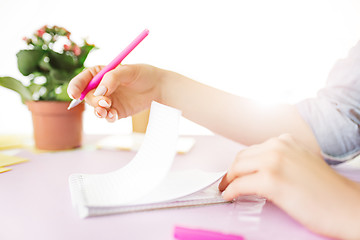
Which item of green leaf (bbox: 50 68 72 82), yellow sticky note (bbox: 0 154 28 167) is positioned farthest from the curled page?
green leaf (bbox: 50 68 72 82)

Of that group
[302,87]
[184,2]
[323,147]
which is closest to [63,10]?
[184,2]

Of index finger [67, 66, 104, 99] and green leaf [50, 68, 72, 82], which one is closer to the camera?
index finger [67, 66, 104, 99]

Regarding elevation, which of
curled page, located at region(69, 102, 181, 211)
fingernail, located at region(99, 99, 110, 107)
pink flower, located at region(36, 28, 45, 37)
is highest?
pink flower, located at region(36, 28, 45, 37)

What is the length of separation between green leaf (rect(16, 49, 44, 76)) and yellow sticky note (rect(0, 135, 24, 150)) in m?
0.20

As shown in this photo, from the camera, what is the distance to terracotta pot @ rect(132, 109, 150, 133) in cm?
117

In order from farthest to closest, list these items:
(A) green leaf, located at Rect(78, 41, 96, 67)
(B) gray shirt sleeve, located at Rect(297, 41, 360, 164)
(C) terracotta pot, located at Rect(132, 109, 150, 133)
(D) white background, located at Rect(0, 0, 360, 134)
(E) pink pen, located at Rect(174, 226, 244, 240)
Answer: (D) white background, located at Rect(0, 0, 360, 134), (C) terracotta pot, located at Rect(132, 109, 150, 133), (A) green leaf, located at Rect(78, 41, 96, 67), (B) gray shirt sleeve, located at Rect(297, 41, 360, 164), (E) pink pen, located at Rect(174, 226, 244, 240)

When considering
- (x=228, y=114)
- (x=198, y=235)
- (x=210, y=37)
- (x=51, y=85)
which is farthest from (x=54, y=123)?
(x=210, y=37)

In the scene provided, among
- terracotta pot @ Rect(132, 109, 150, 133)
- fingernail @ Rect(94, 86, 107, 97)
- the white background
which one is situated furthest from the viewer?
the white background

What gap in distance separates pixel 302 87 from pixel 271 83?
23 cm

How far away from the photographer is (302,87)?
7.15 ft

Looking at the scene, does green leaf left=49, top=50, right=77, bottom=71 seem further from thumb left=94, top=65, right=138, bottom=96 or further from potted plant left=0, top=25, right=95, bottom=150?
thumb left=94, top=65, right=138, bottom=96

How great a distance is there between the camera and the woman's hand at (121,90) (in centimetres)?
52

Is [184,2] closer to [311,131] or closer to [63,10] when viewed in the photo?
[63,10]

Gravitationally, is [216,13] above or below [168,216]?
above
